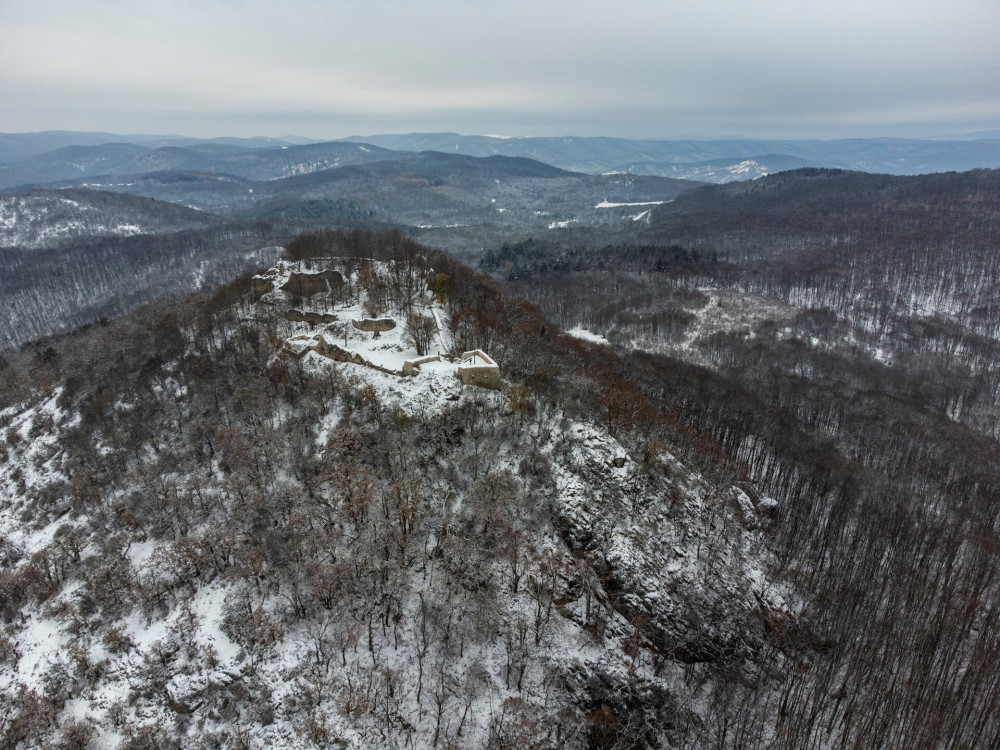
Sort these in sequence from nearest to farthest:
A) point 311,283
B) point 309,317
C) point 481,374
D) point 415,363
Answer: point 481,374 < point 415,363 < point 309,317 < point 311,283

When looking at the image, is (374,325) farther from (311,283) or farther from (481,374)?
(481,374)

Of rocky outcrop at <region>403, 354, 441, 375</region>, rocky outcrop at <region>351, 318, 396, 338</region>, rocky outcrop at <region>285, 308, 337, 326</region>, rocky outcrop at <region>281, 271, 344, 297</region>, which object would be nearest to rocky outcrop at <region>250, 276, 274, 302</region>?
rocky outcrop at <region>281, 271, 344, 297</region>

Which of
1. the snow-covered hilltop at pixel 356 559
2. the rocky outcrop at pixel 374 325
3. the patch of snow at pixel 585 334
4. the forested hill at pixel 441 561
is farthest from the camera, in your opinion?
the patch of snow at pixel 585 334

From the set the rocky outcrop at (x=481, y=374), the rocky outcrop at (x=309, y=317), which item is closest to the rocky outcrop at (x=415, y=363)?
the rocky outcrop at (x=481, y=374)

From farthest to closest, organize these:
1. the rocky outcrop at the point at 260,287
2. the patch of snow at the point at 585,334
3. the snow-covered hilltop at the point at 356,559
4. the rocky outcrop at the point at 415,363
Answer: the patch of snow at the point at 585,334
the rocky outcrop at the point at 260,287
the rocky outcrop at the point at 415,363
the snow-covered hilltop at the point at 356,559

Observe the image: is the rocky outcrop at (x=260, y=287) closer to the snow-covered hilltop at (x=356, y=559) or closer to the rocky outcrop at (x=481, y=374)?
the snow-covered hilltop at (x=356, y=559)

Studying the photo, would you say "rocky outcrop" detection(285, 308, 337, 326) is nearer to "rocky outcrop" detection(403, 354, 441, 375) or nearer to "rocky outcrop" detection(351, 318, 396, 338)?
"rocky outcrop" detection(351, 318, 396, 338)

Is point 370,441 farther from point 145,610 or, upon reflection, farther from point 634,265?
point 634,265

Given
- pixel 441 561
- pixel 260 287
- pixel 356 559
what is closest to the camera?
pixel 356 559

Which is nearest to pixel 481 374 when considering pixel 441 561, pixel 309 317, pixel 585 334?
pixel 441 561
